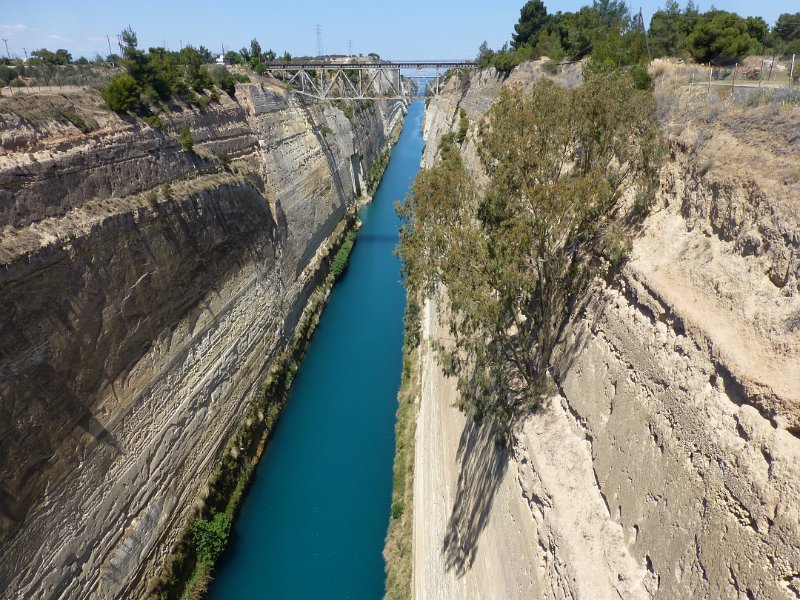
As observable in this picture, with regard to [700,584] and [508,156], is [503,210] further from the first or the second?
[700,584]

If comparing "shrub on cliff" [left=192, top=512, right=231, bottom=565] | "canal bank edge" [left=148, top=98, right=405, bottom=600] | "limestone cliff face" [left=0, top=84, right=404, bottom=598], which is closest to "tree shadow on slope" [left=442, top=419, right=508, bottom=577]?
"shrub on cliff" [left=192, top=512, right=231, bottom=565]

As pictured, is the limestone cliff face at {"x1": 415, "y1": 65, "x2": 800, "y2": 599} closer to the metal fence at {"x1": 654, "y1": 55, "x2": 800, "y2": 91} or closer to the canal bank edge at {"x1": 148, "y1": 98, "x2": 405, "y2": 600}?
the metal fence at {"x1": 654, "y1": 55, "x2": 800, "y2": 91}

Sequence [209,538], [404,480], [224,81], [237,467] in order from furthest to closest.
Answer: [224,81] < [237,467] < [404,480] < [209,538]

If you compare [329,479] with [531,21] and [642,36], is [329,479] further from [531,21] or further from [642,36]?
[531,21]

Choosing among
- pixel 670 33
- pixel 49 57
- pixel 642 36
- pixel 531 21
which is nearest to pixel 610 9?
pixel 531 21

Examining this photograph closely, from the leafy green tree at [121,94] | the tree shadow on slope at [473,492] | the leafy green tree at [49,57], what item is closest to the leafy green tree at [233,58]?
the leafy green tree at [49,57]

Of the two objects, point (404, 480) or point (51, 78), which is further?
point (51, 78)
